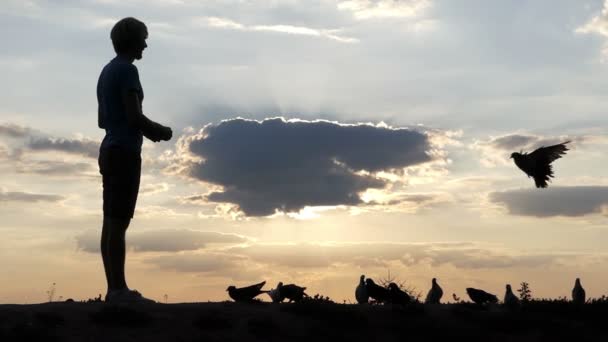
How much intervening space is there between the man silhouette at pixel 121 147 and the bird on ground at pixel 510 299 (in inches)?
351

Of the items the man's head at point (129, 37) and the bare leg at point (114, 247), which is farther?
the man's head at point (129, 37)

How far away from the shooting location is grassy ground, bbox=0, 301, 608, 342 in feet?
46.8

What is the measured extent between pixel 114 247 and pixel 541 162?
462 inches

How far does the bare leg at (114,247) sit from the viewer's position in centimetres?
1481

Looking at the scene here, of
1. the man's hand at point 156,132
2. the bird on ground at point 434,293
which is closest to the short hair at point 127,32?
the man's hand at point 156,132

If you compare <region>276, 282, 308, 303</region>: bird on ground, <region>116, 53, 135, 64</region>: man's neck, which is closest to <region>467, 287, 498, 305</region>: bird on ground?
<region>276, 282, 308, 303</region>: bird on ground

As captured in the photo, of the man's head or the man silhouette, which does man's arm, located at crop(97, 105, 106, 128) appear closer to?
the man silhouette

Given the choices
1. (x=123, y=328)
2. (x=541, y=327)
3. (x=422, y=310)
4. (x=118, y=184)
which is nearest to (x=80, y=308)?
(x=123, y=328)

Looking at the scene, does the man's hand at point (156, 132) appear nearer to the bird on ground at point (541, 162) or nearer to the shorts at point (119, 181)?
the shorts at point (119, 181)

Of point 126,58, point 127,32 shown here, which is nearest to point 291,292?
point 126,58

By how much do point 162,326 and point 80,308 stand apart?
166 cm

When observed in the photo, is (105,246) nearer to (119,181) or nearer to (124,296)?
(124,296)

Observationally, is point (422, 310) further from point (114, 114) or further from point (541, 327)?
point (114, 114)

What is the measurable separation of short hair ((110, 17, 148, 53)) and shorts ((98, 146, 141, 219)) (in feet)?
6.40
